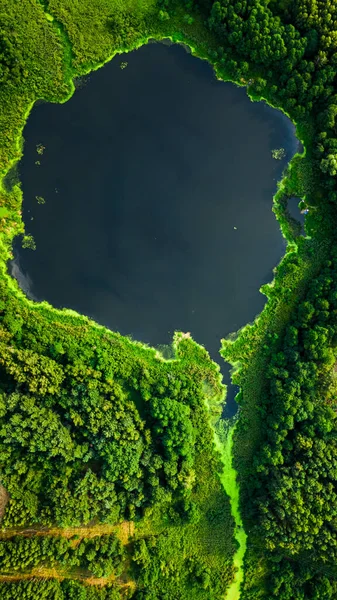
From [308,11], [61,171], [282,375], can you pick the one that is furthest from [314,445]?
[308,11]

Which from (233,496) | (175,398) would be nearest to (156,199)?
(175,398)

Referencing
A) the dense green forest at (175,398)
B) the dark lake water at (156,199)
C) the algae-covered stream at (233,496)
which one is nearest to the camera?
the dense green forest at (175,398)

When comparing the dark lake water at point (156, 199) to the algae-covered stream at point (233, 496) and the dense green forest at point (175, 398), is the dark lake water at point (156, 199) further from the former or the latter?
the algae-covered stream at point (233, 496)

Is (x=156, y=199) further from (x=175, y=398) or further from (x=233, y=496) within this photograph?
(x=233, y=496)

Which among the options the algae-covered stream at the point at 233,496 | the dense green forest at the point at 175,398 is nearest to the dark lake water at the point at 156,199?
the dense green forest at the point at 175,398

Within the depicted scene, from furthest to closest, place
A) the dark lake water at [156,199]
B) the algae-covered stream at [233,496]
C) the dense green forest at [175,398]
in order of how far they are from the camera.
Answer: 1. the dark lake water at [156,199]
2. the algae-covered stream at [233,496]
3. the dense green forest at [175,398]

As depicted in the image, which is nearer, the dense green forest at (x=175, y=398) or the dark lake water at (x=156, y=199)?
the dense green forest at (x=175, y=398)

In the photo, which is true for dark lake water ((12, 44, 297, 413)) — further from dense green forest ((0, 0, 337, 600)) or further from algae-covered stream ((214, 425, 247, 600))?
algae-covered stream ((214, 425, 247, 600))
